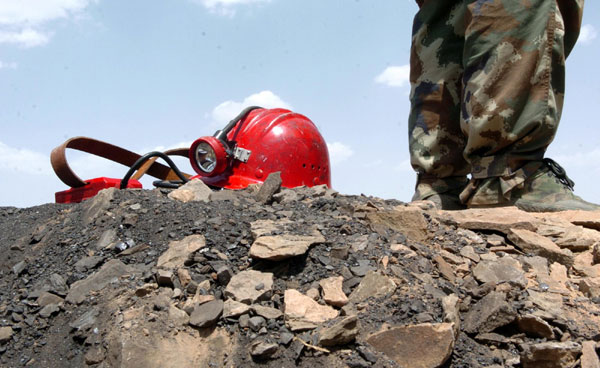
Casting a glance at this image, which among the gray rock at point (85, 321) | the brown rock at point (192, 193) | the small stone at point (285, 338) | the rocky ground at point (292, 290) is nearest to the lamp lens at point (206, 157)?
the brown rock at point (192, 193)

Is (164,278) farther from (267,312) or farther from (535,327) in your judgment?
(535,327)

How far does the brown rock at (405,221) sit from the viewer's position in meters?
2.17

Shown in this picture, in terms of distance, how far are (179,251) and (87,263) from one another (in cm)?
36

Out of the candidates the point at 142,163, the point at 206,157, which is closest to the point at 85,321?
the point at 142,163

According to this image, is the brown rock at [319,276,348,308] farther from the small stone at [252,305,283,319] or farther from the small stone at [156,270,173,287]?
the small stone at [156,270,173,287]

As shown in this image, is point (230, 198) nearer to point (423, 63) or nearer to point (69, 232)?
point (69, 232)

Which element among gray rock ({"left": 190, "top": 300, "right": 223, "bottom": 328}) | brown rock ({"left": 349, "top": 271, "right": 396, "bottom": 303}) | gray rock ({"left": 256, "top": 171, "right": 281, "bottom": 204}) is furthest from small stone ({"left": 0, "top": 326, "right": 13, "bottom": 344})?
gray rock ({"left": 256, "top": 171, "right": 281, "bottom": 204})

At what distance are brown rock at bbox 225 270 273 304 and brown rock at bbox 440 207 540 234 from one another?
112 centimetres

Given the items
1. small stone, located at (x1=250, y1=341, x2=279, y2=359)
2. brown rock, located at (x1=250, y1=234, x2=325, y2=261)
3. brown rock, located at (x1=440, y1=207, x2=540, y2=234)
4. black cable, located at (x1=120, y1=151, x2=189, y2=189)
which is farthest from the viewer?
black cable, located at (x1=120, y1=151, x2=189, y2=189)

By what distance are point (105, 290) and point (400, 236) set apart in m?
1.10

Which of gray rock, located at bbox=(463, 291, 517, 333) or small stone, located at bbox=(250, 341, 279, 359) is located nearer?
small stone, located at bbox=(250, 341, 279, 359)

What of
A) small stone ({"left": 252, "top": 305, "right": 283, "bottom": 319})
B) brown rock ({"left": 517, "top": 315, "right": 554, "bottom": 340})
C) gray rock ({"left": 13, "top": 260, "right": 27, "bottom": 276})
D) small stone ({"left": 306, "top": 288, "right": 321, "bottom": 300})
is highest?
gray rock ({"left": 13, "top": 260, "right": 27, "bottom": 276})

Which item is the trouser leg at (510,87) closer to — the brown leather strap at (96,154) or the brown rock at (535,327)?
the brown rock at (535,327)

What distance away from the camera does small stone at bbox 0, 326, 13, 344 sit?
162cm
